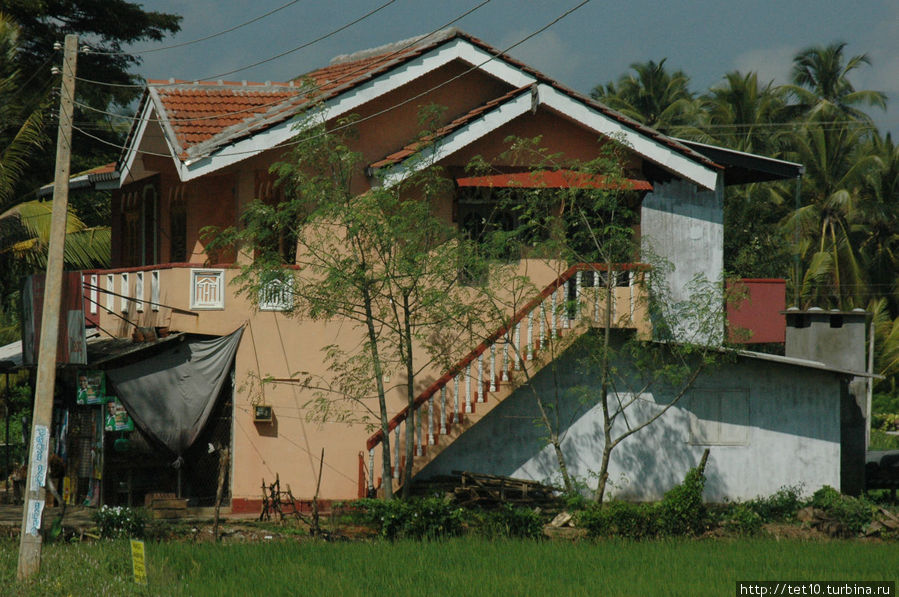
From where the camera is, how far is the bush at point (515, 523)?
1531 cm

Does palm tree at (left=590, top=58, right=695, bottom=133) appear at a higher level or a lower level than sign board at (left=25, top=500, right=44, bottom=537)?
higher

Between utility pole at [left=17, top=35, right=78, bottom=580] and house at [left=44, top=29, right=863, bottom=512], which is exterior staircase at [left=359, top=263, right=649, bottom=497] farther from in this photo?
utility pole at [left=17, top=35, right=78, bottom=580]

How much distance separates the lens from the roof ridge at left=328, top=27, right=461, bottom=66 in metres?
18.4

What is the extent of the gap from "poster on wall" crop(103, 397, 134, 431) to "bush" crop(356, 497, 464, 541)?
4.74 m

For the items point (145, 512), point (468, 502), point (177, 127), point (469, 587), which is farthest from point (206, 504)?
point (469, 587)

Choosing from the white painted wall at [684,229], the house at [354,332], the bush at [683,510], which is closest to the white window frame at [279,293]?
the house at [354,332]

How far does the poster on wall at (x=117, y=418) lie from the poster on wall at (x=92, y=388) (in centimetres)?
19

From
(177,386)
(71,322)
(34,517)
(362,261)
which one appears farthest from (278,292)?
(34,517)

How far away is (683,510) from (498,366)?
3.57 metres

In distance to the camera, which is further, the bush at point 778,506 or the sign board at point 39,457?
the bush at point 778,506

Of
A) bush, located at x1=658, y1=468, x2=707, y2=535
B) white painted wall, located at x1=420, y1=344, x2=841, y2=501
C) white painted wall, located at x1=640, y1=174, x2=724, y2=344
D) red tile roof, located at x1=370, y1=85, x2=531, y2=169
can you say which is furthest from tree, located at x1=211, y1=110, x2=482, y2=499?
white painted wall, located at x1=640, y1=174, x2=724, y2=344

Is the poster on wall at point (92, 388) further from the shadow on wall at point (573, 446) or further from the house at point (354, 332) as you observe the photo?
the shadow on wall at point (573, 446)

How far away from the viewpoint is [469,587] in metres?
11.5

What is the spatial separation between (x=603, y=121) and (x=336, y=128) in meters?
4.53
